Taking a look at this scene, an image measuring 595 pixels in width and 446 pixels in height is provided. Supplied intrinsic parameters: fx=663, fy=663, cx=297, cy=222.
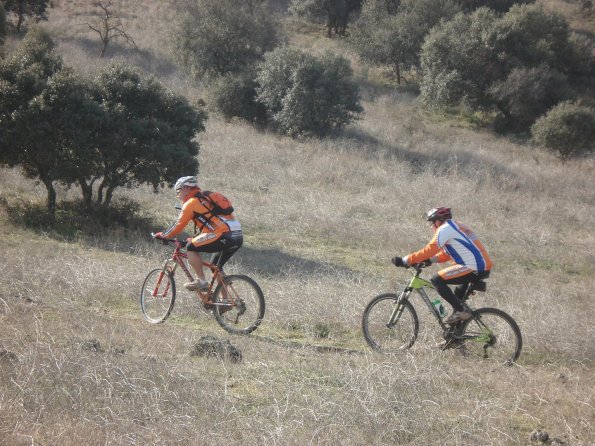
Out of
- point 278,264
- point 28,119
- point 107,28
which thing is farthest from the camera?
point 107,28

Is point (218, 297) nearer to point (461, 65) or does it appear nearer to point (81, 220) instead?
point (81, 220)

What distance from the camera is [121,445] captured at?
4.11m

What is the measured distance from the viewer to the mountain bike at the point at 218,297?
753cm

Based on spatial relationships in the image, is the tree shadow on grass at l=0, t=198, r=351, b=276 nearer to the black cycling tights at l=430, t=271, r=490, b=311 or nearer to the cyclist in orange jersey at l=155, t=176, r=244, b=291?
the cyclist in orange jersey at l=155, t=176, r=244, b=291

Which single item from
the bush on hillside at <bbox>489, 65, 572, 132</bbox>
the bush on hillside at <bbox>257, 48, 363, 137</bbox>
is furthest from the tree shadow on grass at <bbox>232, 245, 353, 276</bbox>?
the bush on hillside at <bbox>489, 65, 572, 132</bbox>

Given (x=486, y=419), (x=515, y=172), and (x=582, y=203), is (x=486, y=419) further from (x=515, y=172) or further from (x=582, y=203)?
(x=515, y=172)

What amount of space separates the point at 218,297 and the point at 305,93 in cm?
1901

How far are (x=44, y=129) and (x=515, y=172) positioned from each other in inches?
642

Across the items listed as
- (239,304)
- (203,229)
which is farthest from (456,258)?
(203,229)

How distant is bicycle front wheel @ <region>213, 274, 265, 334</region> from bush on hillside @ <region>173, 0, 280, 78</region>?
23.5 meters

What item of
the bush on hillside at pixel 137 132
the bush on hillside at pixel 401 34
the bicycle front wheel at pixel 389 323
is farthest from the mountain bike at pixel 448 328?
the bush on hillside at pixel 401 34

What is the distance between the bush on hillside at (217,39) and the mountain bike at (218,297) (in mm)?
23185

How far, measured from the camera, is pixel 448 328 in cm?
720

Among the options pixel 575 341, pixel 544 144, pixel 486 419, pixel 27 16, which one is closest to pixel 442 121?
pixel 544 144
